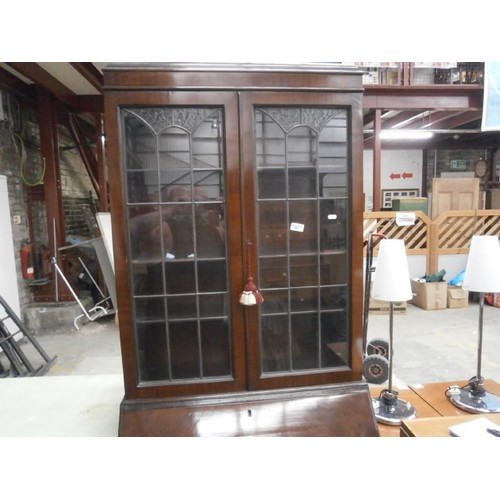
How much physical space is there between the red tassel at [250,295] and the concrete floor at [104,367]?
3.06ft

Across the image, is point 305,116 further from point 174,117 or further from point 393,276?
point 393,276

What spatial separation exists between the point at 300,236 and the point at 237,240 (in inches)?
12.3

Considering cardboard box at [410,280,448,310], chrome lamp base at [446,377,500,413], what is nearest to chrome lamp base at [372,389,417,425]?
A: chrome lamp base at [446,377,500,413]

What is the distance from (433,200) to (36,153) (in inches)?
241

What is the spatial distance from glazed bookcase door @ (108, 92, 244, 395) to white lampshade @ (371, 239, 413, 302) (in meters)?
0.66

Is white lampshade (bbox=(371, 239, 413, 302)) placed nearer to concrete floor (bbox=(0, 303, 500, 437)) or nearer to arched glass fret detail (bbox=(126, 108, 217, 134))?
arched glass fret detail (bbox=(126, 108, 217, 134))

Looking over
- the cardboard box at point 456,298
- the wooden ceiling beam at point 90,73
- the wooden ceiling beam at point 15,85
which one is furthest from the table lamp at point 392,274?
the wooden ceiling beam at point 15,85

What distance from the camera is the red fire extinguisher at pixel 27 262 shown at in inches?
155

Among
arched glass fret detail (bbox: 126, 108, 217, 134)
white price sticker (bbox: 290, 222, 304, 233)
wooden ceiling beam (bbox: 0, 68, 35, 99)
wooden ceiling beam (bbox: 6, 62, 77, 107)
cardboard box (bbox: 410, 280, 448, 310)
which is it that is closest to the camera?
arched glass fret detail (bbox: 126, 108, 217, 134)

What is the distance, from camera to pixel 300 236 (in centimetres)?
159

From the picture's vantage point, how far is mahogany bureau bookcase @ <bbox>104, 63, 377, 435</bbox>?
143cm

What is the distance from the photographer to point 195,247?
5.04 feet
